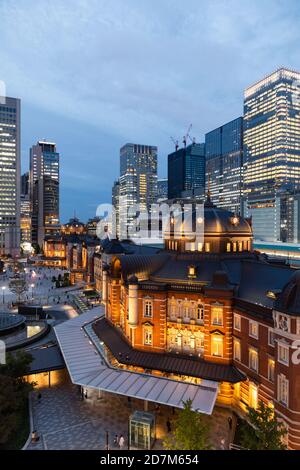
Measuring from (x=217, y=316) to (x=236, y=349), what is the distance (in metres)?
4.30

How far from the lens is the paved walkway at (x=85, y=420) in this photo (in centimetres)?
3155

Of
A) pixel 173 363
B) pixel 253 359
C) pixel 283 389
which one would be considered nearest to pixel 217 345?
pixel 253 359

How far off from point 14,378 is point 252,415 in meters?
25.5

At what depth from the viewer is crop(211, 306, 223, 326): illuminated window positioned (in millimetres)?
40025

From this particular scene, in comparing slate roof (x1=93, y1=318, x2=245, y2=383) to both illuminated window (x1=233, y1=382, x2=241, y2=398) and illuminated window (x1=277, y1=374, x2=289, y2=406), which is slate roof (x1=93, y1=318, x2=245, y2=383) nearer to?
illuminated window (x1=233, y1=382, x2=241, y2=398)

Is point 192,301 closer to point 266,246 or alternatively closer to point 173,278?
point 173,278

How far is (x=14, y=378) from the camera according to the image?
36688 mm

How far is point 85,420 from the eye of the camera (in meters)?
35.2

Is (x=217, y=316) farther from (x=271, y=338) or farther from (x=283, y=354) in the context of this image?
(x=283, y=354)

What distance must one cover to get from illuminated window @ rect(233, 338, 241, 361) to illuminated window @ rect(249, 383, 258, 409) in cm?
331

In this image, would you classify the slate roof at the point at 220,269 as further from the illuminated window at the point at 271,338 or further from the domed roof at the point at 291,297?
the domed roof at the point at 291,297

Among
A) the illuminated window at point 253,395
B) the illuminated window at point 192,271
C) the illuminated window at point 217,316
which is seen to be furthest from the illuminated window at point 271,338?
the illuminated window at point 192,271

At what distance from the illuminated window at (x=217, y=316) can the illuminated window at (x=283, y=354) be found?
374 inches
